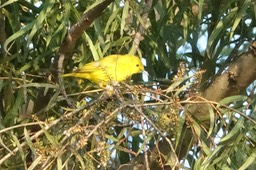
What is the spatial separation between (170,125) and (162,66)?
73 centimetres

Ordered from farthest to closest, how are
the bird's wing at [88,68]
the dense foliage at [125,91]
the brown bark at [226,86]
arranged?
the bird's wing at [88,68]
the brown bark at [226,86]
the dense foliage at [125,91]

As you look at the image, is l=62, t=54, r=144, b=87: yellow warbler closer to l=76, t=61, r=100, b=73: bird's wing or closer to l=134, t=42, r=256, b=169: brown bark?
l=76, t=61, r=100, b=73: bird's wing

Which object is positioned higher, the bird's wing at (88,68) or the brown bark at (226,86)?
the bird's wing at (88,68)

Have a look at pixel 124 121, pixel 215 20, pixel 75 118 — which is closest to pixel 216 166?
pixel 124 121

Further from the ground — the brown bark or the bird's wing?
the bird's wing

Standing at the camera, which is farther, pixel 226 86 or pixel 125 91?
pixel 226 86

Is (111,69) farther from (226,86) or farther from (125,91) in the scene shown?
(125,91)

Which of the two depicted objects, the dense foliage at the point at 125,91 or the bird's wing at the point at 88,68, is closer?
the dense foliage at the point at 125,91

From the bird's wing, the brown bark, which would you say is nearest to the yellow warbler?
the bird's wing

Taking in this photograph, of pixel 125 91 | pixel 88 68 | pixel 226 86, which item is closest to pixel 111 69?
pixel 88 68

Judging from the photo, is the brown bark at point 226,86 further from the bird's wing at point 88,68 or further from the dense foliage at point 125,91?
the bird's wing at point 88,68

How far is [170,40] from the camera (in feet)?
6.78

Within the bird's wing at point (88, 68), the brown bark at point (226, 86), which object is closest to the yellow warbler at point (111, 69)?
the bird's wing at point (88, 68)

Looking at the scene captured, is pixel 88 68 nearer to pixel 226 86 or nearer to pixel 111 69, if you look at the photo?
pixel 111 69
